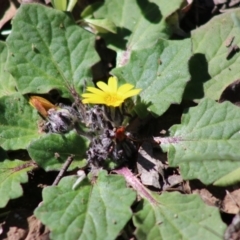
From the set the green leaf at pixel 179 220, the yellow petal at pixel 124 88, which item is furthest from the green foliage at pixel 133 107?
the yellow petal at pixel 124 88

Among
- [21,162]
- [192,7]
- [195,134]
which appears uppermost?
[192,7]

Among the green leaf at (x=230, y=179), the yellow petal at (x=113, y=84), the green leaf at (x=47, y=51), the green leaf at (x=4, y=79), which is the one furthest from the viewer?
the green leaf at (x=4, y=79)

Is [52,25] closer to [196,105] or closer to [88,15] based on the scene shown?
[88,15]

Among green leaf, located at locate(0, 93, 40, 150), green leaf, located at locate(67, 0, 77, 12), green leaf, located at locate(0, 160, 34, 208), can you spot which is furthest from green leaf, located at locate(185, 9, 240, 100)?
green leaf, located at locate(0, 160, 34, 208)

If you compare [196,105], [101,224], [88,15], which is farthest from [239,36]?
[101,224]

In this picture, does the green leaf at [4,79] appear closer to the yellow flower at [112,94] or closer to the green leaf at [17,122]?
the green leaf at [17,122]

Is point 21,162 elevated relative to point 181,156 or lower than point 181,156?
lower

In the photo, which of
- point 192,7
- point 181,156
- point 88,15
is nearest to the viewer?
point 181,156

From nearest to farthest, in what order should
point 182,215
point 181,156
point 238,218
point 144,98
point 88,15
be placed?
point 238,218
point 182,215
point 181,156
point 144,98
point 88,15
